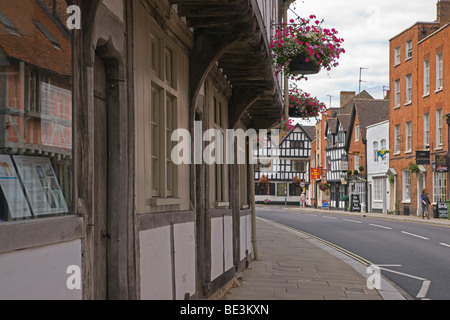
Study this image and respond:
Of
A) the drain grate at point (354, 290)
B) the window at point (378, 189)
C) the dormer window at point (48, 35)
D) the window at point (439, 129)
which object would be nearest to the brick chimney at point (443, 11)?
the window at point (439, 129)

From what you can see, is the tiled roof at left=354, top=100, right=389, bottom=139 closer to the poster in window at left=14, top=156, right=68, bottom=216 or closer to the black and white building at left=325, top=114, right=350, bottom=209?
the black and white building at left=325, top=114, right=350, bottom=209

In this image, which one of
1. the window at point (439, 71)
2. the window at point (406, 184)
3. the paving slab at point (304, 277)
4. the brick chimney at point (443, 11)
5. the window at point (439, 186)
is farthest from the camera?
the window at point (406, 184)

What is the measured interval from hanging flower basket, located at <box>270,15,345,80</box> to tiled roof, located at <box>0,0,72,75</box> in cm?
729

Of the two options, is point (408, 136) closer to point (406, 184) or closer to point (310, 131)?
point (406, 184)

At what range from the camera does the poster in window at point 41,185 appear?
2961 mm

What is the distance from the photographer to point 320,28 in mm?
10438

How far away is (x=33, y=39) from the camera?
3.00 metres

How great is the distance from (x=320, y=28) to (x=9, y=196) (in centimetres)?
846

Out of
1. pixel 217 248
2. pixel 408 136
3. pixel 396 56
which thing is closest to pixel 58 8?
pixel 217 248

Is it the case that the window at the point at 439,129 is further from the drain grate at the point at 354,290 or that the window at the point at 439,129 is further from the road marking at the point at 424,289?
the drain grate at the point at 354,290

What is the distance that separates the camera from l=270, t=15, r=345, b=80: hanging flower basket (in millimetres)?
10383

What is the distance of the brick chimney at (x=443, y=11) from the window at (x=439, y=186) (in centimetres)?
1056
